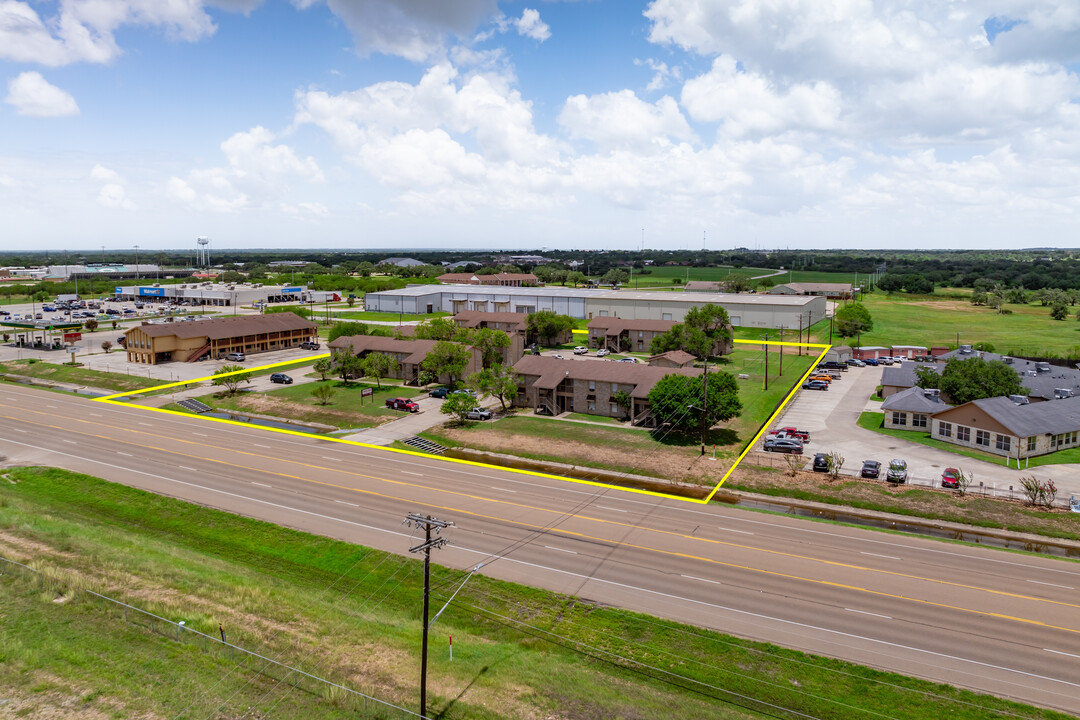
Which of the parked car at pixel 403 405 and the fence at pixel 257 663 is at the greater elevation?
the parked car at pixel 403 405

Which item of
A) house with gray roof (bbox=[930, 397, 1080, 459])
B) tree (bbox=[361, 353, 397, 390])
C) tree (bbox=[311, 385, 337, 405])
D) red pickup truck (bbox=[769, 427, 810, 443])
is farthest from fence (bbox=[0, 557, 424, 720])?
house with gray roof (bbox=[930, 397, 1080, 459])

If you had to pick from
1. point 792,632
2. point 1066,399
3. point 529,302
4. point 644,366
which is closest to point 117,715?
point 792,632

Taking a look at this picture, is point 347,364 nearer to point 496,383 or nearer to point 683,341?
point 496,383

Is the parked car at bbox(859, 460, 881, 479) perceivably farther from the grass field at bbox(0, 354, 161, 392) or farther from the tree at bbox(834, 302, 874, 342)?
the grass field at bbox(0, 354, 161, 392)

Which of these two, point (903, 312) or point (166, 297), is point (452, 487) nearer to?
point (903, 312)

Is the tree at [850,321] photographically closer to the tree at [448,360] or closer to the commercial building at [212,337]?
the tree at [448,360]

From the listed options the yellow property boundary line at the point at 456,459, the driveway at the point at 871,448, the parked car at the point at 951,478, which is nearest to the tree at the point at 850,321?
the yellow property boundary line at the point at 456,459
